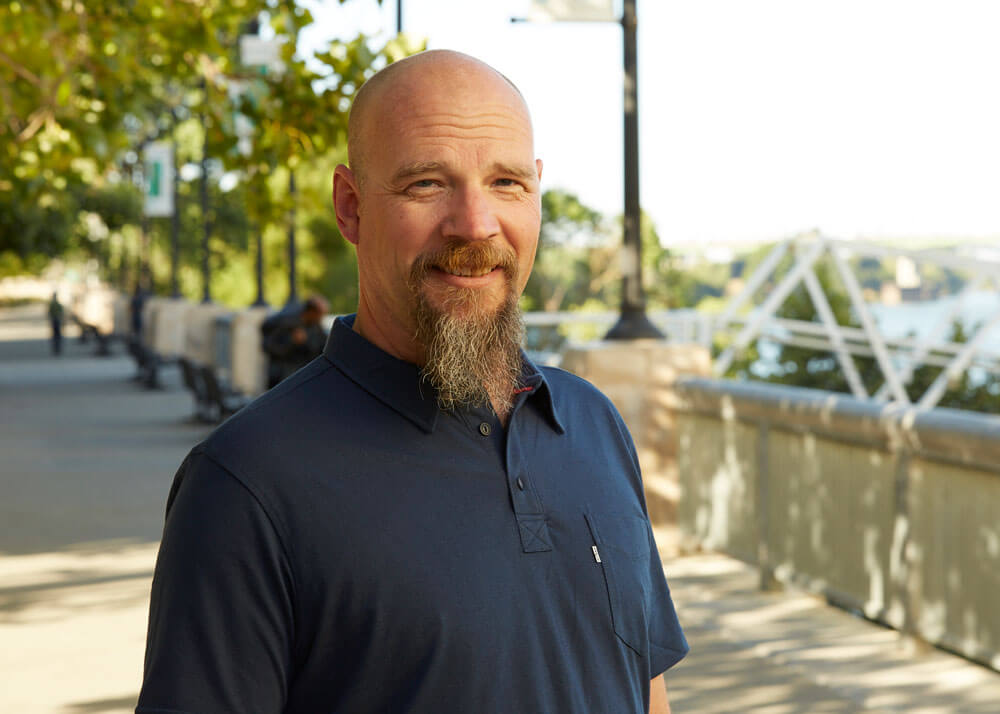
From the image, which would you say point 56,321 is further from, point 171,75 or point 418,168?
point 418,168

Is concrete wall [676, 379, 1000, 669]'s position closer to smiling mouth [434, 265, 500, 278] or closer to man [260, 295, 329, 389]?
smiling mouth [434, 265, 500, 278]

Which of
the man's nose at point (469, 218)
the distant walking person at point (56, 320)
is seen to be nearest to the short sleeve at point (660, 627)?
the man's nose at point (469, 218)

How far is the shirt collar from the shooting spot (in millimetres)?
1839

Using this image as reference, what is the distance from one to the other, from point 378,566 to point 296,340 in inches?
484

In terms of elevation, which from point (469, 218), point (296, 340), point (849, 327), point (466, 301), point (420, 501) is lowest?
point (849, 327)

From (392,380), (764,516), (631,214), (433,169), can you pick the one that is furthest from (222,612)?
(631,214)

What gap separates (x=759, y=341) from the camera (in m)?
25.8

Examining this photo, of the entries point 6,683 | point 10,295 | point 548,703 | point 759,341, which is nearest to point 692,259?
point 759,341

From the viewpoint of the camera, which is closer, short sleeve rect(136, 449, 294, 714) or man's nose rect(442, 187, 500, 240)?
short sleeve rect(136, 449, 294, 714)

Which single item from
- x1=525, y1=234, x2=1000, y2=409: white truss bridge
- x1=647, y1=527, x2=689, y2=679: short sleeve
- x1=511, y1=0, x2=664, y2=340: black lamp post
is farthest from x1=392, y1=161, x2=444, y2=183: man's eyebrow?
x1=525, y1=234, x2=1000, y2=409: white truss bridge

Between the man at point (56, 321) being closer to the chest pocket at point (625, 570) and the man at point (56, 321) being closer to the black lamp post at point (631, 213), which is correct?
the black lamp post at point (631, 213)

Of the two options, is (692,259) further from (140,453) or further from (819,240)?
(140,453)

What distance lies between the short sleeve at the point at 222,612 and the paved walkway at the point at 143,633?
452 centimetres

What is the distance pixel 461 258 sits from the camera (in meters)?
1.86
